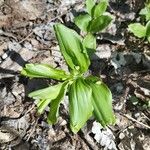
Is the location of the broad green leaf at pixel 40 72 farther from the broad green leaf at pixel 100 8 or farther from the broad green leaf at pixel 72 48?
the broad green leaf at pixel 100 8

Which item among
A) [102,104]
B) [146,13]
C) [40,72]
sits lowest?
[102,104]

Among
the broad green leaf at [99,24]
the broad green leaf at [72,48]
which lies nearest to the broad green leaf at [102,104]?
the broad green leaf at [72,48]

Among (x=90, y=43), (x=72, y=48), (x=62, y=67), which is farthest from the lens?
(x=62, y=67)

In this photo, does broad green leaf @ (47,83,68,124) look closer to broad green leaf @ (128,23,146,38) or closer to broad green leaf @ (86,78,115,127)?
broad green leaf @ (86,78,115,127)

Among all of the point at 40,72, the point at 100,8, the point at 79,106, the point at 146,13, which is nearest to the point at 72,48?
the point at 40,72

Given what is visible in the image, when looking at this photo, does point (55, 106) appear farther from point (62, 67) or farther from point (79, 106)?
point (62, 67)

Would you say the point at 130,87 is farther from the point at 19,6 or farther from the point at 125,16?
the point at 19,6

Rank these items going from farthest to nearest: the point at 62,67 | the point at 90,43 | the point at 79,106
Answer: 1. the point at 62,67
2. the point at 90,43
3. the point at 79,106
